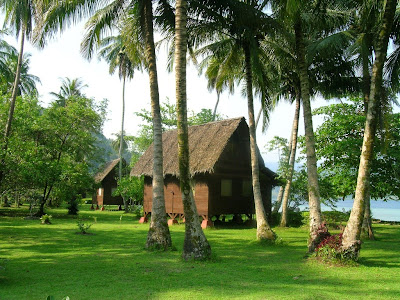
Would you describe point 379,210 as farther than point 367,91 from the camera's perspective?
Yes

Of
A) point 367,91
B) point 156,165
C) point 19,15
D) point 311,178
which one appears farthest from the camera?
point 19,15

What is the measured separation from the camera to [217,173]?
19719 mm

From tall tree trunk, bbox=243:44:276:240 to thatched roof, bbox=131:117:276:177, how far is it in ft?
15.5

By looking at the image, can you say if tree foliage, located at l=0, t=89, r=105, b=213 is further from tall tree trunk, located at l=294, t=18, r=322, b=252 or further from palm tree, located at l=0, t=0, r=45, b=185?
tall tree trunk, located at l=294, t=18, r=322, b=252

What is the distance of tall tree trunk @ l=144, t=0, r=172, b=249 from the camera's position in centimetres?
1109

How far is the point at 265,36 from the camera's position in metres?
15.0

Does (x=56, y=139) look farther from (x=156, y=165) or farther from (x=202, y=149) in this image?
(x=156, y=165)

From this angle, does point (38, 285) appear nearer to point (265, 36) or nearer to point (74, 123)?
point (265, 36)

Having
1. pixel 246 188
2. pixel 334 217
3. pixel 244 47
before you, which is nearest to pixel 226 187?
pixel 246 188

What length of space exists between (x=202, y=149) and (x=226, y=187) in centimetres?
246

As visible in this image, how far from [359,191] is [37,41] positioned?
10.8m

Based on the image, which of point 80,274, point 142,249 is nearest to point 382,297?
point 80,274

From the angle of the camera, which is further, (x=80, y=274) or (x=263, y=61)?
(x=263, y=61)

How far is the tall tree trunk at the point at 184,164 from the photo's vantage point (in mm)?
9398
